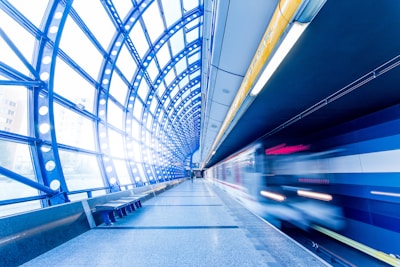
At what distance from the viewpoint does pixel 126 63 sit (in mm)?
8422

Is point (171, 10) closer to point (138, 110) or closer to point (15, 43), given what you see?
point (138, 110)

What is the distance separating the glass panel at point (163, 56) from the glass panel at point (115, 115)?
3848 mm

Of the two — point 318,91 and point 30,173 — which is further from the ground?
point 318,91

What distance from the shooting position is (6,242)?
6.89 ft

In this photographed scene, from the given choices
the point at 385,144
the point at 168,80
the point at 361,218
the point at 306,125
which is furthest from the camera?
the point at 168,80

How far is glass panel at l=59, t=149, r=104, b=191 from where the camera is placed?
496 cm

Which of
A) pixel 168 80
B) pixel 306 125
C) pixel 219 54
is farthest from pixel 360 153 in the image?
pixel 168 80

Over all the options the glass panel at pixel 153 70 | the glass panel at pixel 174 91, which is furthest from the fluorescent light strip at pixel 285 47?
the glass panel at pixel 174 91

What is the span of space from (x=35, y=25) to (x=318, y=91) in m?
6.00

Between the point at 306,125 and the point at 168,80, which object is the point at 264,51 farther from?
the point at 168,80

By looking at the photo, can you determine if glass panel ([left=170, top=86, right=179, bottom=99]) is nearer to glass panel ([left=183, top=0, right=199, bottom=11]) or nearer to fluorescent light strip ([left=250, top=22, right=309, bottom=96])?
glass panel ([left=183, top=0, right=199, bottom=11])

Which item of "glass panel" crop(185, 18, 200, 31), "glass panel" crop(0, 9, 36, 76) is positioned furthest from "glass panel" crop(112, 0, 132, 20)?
"glass panel" crop(185, 18, 200, 31)

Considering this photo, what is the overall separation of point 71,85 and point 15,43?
2.09m

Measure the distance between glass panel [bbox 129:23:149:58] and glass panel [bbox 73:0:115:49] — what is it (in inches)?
47.1
